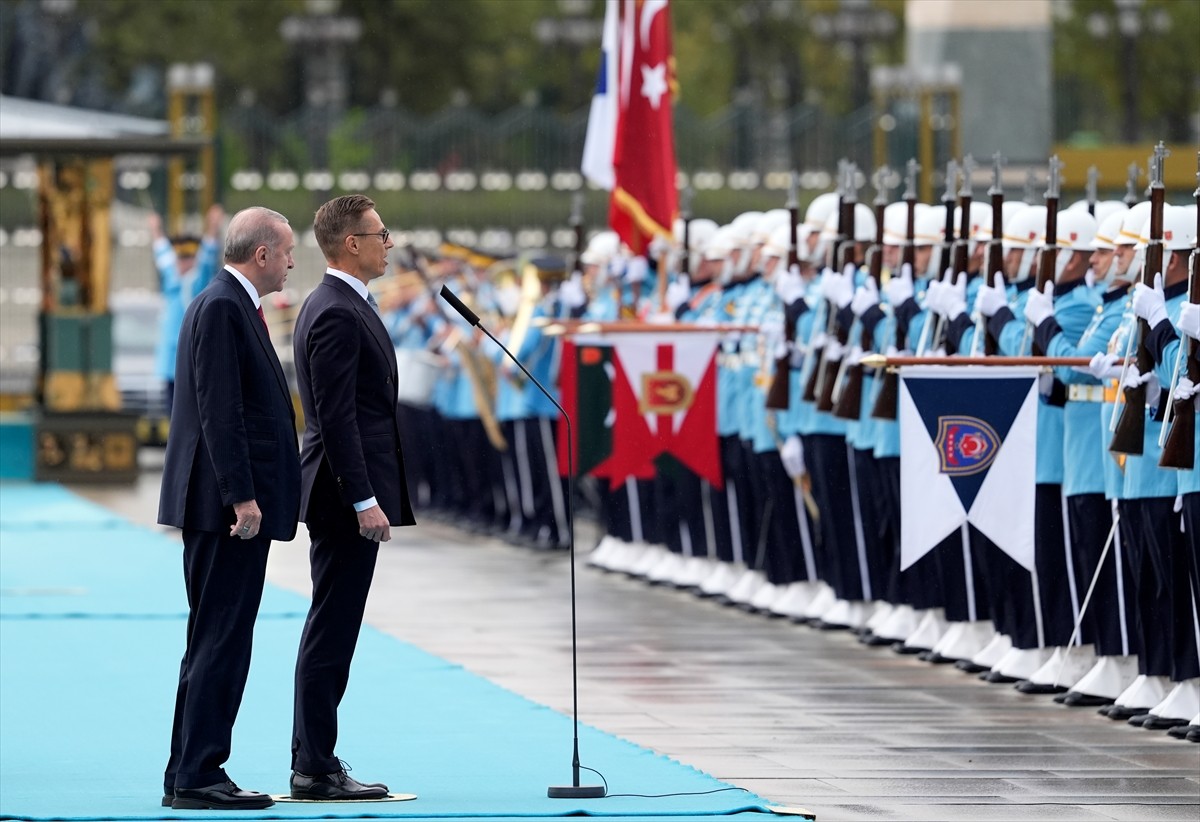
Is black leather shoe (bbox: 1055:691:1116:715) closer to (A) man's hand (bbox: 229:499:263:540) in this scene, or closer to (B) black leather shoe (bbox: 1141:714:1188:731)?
(B) black leather shoe (bbox: 1141:714:1188:731)

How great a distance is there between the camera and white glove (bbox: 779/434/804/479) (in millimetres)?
12836

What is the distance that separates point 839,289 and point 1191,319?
341 centimetres

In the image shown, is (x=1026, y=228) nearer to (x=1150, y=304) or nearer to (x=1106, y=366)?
(x=1106, y=366)

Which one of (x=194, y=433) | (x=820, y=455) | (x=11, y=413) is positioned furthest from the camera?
(x=11, y=413)

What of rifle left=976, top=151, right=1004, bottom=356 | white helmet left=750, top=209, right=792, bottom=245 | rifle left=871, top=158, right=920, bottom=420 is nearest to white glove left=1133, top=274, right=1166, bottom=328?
rifle left=976, top=151, right=1004, bottom=356

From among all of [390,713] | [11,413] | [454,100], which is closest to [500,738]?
[390,713]

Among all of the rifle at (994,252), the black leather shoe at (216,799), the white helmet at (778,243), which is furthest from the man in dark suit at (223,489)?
the white helmet at (778,243)

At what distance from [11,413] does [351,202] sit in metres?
17.7

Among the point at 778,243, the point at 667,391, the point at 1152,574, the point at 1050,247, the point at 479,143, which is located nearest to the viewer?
the point at 1152,574

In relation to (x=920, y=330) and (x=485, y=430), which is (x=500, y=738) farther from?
(x=485, y=430)

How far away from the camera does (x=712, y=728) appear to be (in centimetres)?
934

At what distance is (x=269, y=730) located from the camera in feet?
29.5

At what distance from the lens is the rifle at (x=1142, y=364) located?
9.24m

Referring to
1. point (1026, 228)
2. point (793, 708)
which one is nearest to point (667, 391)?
point (1026, 228)
